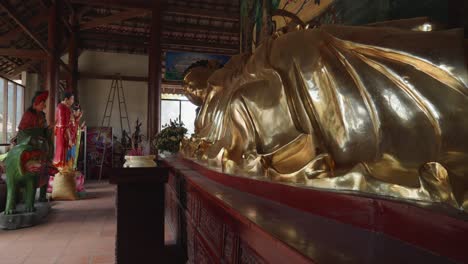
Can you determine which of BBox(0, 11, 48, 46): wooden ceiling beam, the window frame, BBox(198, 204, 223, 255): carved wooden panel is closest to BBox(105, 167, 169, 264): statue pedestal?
BBox(198, 204, 223, 255): carved wooden panel

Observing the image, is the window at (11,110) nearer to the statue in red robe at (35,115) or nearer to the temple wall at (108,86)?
the temple wall at (108,86)

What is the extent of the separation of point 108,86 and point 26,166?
478 cm

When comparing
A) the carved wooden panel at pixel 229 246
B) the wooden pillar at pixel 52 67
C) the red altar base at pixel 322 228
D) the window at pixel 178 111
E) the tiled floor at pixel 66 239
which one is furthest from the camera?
the window at pixel 178 111

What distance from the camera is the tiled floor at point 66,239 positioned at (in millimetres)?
2188

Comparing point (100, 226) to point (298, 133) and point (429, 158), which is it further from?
point (429, 158)

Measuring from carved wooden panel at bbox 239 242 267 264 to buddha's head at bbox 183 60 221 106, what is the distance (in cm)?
165

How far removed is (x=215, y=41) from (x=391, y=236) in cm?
748

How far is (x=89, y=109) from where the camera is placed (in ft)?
24.1

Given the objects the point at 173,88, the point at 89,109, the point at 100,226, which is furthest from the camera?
the point at 173,88

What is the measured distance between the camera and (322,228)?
691mm

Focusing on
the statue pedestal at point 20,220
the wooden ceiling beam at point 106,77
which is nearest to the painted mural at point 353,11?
the statue pedestal at point 20,220

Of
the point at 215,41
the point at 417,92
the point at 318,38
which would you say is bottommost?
the point at 417,92

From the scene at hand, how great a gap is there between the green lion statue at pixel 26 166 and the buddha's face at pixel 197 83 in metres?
1.68

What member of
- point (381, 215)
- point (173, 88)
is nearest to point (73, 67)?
point (173, 88)
